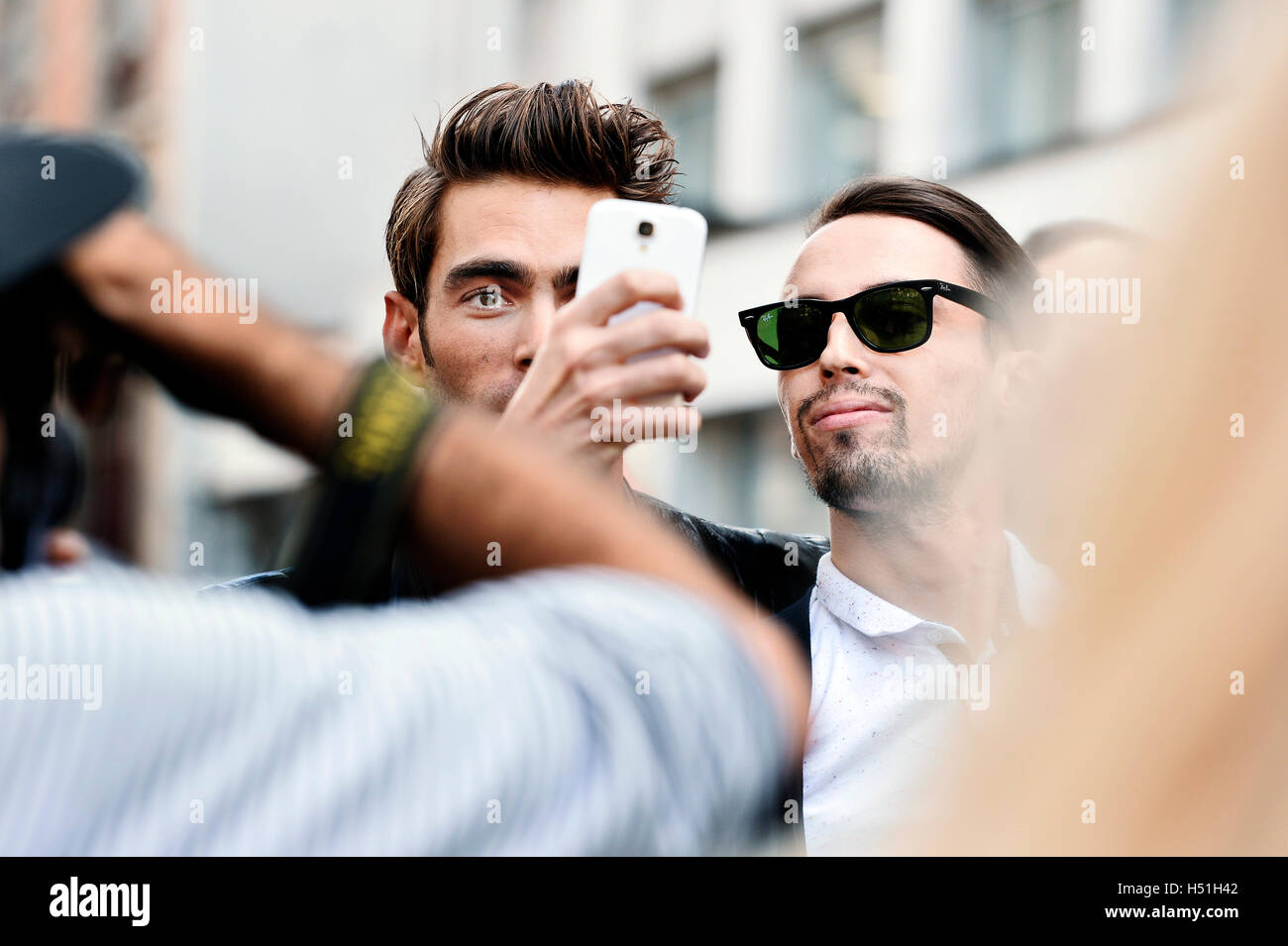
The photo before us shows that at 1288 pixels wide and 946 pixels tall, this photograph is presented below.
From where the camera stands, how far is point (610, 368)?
96 cm

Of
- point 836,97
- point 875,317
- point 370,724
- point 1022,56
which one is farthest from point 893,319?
point 836,97

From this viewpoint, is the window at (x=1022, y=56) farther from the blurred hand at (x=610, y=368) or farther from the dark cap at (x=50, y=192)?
the dark cap at (x=50, y=192)

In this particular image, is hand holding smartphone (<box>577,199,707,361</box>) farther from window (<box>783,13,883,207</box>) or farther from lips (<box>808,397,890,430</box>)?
window (<box>783,13,883,207</box>)

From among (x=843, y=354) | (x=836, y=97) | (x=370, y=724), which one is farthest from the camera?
(x=836, y=97)

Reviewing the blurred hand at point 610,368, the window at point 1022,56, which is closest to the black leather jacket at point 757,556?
the blurred hand at point 610,368

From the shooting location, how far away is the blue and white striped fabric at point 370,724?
0.46 metres

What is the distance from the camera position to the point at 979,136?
2.56 meters

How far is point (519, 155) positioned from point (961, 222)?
61 cm

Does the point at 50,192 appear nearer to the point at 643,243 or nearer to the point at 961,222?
the point at 643,243

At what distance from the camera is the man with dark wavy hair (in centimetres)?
141

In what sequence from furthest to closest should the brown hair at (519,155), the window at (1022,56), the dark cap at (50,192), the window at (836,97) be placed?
the window at (836,97) < the window at (1022,56) < the brown hair at (519,155) < the dark cap at (50,192)

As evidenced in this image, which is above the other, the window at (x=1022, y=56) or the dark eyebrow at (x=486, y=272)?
the window at (x=1022, y=56)
